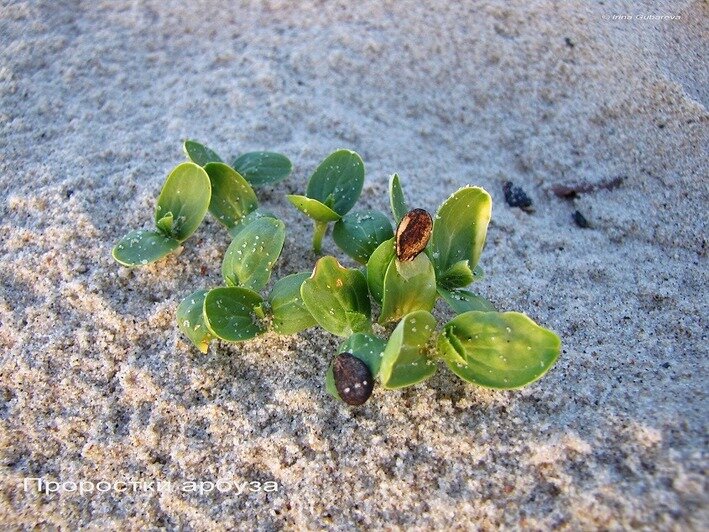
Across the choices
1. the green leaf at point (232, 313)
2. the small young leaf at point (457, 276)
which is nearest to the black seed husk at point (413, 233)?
the small young leaf at point (457, 276)

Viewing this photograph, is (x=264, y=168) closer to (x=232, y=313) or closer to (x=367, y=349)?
(x=232, y=313)

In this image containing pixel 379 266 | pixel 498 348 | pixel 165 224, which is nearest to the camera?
pixel 498 348

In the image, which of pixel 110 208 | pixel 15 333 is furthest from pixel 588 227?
→ pixel 15 333

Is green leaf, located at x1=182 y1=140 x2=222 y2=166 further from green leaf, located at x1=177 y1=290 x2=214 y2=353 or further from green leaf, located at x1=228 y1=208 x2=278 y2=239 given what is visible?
green leaf, located at x1=177 y1=290 x2=214 y2=353

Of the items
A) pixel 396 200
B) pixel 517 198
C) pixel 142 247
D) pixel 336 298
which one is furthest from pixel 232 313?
pixel 517 198

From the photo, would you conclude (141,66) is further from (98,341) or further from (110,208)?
(98,341)

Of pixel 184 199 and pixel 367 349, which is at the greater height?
pixel 184 199

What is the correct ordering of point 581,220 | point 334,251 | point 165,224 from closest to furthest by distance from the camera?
point 165,224, point 334,251, point 581,220
